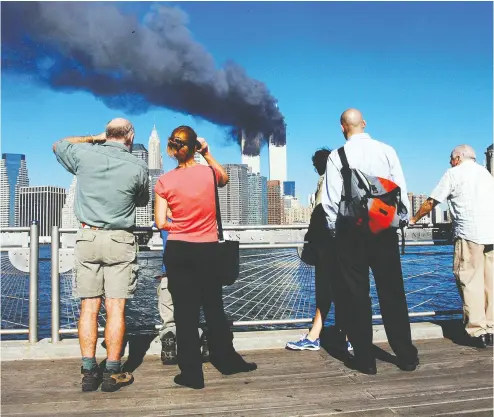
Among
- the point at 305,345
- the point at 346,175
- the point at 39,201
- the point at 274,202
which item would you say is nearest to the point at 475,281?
the point at 305,345

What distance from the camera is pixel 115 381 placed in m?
2.90

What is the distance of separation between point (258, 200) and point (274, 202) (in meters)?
2.84

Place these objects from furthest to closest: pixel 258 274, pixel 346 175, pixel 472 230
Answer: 1. pixel 258 274
2. pixel 472 230
3. pixel 346 175

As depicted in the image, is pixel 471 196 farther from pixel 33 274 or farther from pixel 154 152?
pixel 154 152

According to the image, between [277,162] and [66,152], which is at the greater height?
[277,162]

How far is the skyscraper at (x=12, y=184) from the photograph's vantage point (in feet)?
365

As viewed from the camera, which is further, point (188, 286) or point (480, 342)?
point (480, 342)

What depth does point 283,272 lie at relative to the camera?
4.88m

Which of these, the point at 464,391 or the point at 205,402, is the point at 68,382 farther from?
the point at 464,391

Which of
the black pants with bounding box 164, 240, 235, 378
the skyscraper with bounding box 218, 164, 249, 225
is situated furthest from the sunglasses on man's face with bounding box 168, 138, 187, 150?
the skyscraper with bounding box 218, 164, 249, 225

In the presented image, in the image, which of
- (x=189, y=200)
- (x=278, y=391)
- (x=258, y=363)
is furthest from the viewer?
(x=258, y=363)

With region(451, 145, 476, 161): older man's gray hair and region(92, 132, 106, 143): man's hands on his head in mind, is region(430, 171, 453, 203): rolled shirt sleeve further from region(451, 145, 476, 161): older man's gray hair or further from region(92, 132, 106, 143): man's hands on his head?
region(92, 132, 106, 143): man's hands on his head

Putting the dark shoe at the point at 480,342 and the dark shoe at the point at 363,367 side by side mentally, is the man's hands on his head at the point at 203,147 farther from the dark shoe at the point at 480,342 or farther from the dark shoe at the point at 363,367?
the dark shoe at the point at 480,342

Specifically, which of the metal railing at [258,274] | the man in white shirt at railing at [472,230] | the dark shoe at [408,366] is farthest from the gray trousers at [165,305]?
the man in white shirt at railing at [472,230]
